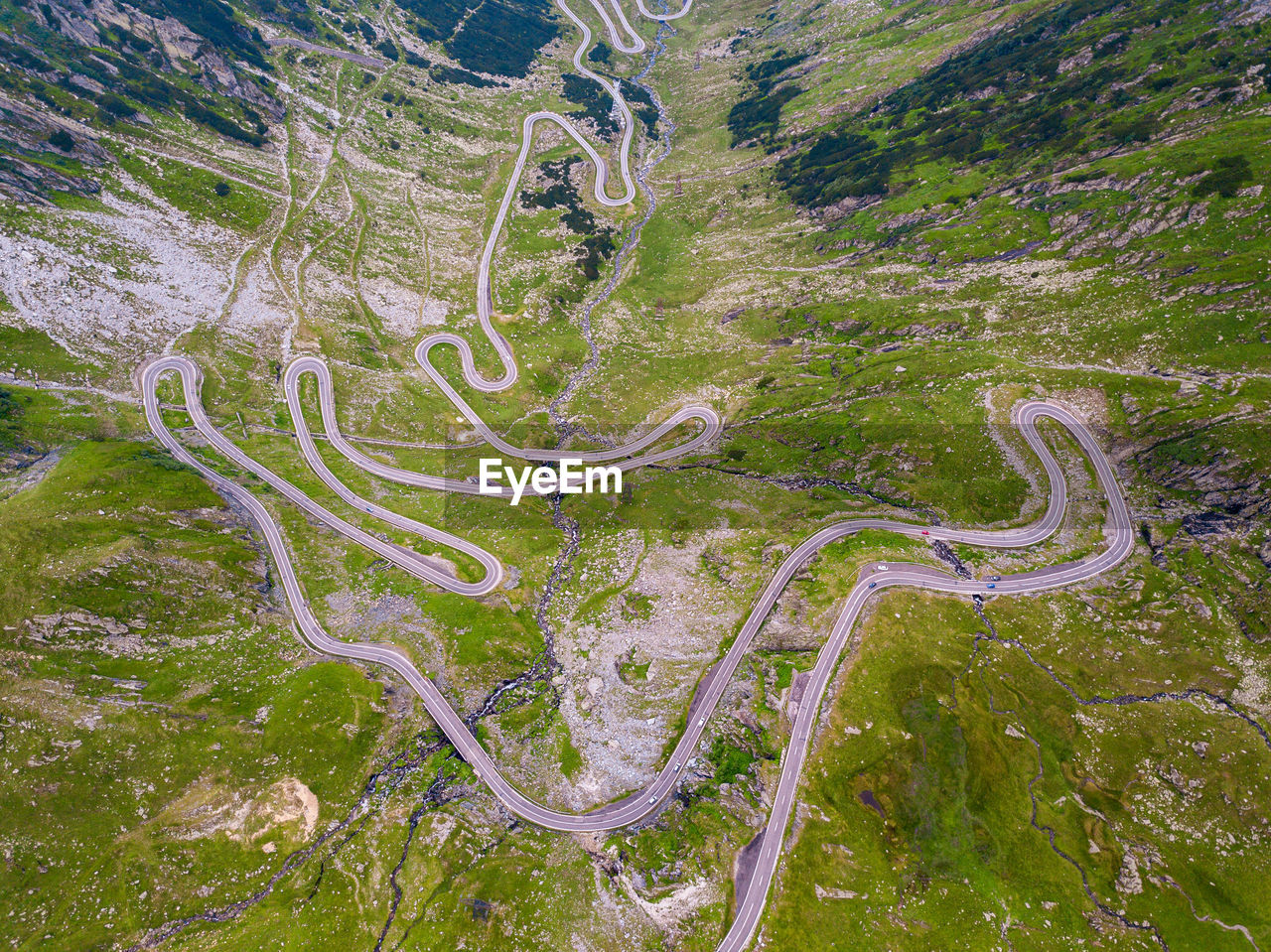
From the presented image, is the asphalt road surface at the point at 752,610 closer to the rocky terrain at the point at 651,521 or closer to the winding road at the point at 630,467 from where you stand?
the winding road at the point at 630,467

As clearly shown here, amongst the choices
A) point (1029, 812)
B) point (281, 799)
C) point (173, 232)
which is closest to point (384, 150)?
point (173, 232)

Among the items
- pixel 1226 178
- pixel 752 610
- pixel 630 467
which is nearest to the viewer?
pixel 752 610

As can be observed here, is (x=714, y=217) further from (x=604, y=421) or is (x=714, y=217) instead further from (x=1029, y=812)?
(x=1029, y=812)

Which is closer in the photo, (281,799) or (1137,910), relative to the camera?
(1137,910)

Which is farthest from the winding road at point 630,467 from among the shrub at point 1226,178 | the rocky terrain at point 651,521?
the shrub at point 1226,178

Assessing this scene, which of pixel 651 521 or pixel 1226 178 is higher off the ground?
pixel 1226 178

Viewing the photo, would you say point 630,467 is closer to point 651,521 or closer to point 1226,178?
point 651,521

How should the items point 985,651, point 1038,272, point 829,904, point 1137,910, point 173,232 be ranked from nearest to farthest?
1. point 1137,910
2. point 829,904
3. point 985,651
4. point 1038,272
5. point 173,232

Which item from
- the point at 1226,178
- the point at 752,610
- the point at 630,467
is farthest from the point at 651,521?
the point at 1226,178
